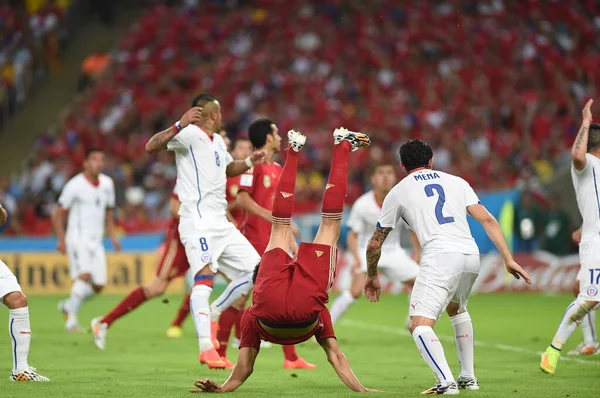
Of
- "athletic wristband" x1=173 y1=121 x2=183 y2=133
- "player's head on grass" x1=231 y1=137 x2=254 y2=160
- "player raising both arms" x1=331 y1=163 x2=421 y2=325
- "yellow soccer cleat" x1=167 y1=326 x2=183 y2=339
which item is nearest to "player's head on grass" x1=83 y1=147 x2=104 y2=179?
"yellow soccer cleat" x1=167 y1=326 x2=183 y2=339

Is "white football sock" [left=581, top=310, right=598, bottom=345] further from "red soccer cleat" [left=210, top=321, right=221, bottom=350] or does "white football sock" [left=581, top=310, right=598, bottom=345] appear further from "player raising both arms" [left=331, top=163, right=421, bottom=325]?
"red soccer cleat" [left=210, top=321, right=221, bottom=350]

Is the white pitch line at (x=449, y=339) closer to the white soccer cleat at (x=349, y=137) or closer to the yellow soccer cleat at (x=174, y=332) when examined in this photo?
the yellow soccer cleat at (x=174, y=332)

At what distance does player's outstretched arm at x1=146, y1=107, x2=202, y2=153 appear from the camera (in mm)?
9812

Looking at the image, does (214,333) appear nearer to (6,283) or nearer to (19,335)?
(19,335)

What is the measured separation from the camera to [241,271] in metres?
10.8

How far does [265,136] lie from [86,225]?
592cm

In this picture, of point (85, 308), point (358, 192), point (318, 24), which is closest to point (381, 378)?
point (85, 308)

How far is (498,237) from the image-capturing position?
8148 millimetres

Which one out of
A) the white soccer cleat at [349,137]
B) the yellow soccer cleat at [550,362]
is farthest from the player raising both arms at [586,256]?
the white soccer cleat at [349,137]

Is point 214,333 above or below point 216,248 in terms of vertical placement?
below

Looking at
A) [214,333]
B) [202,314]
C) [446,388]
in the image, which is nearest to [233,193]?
[214,333]

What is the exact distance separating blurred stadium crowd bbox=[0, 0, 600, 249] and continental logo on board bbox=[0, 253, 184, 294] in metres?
1.35

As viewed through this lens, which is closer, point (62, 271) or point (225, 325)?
point (225, 325)

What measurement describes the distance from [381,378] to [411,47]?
826 inches
